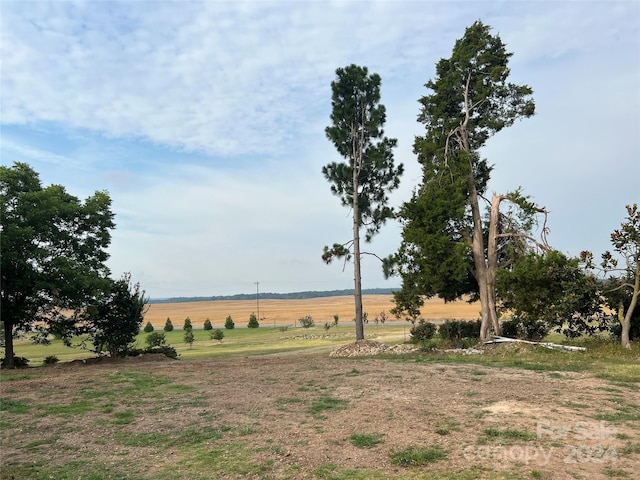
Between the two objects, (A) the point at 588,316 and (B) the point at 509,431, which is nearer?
(B) the point at 509,431

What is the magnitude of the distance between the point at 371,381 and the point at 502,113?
14.7 meters

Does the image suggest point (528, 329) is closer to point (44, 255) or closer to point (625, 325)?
point (625, 325)

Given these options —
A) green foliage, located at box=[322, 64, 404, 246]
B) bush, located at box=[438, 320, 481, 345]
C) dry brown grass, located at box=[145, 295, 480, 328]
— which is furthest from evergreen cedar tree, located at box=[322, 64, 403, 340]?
dry brown grass, located at box=[145, 295, 480, 328]

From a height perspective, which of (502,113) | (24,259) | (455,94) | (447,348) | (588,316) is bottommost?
(447,348)

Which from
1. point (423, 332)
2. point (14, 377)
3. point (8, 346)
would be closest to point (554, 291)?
point (423, 332)

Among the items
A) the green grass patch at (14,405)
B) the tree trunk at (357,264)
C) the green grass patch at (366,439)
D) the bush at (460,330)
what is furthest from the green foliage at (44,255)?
the bush at (460,330)

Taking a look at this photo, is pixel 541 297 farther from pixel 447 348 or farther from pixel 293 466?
pixel 293 466

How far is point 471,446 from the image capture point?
561 cm

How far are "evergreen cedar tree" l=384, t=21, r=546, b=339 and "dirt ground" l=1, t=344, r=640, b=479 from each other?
277 inches

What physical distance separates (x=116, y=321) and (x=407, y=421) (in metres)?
16.3

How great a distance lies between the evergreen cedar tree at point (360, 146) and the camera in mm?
22922

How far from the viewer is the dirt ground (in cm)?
511

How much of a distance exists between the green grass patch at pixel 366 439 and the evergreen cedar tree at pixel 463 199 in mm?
13095

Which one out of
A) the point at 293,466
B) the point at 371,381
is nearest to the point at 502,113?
the point at 371,381
